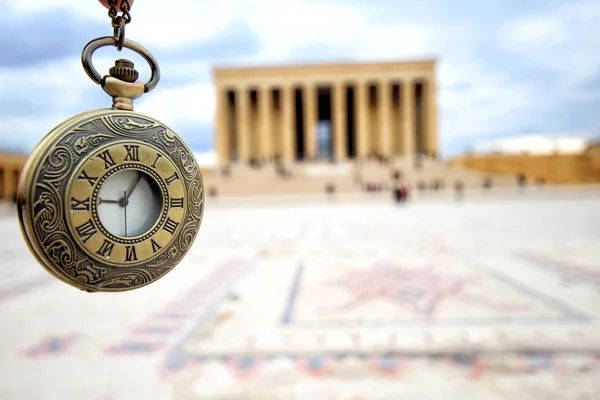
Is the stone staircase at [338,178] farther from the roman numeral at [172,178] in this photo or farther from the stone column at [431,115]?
the roman numeral at [172,178]

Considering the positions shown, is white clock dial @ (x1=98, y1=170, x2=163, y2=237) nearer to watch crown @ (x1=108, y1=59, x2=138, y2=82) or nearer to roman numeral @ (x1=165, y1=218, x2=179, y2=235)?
roman numeral @ (x1=165, y1=218, x2=179, y2=235)

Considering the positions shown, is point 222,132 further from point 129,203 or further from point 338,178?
point 129,203

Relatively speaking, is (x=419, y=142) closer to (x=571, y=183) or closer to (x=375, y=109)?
(x=375, y=109)

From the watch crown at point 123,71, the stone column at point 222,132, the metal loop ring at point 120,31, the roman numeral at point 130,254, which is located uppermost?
the stone column at point 222,132

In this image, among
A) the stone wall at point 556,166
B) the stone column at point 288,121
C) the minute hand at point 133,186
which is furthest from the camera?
the stone column at point 288,121

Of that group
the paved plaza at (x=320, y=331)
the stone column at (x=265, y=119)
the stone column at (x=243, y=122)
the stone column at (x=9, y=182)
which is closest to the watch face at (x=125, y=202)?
the paved plaza at (x=320, y=331)

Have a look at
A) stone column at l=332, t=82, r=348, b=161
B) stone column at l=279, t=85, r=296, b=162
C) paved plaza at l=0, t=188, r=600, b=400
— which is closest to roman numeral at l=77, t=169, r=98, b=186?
paved plaza at l=0, t=188, r=600, b=400
